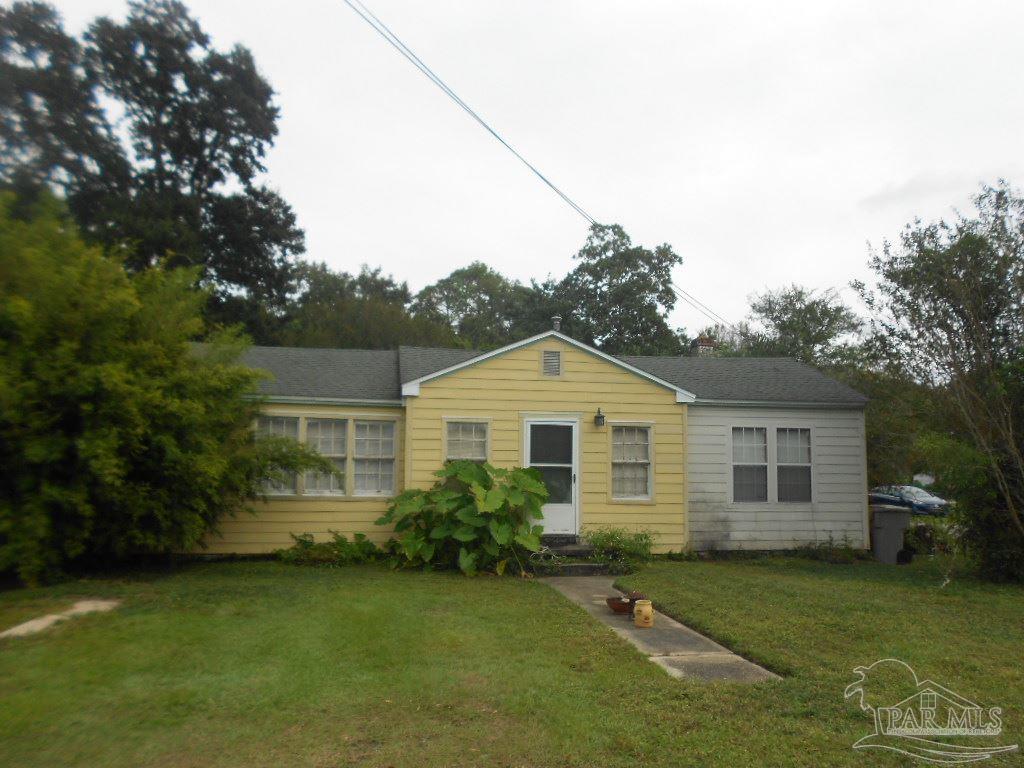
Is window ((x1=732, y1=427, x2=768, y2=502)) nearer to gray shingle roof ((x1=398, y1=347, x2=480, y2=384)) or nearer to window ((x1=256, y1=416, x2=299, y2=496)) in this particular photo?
gray shingle roof ((x1=398, y1=347, x2=480, y2=384))

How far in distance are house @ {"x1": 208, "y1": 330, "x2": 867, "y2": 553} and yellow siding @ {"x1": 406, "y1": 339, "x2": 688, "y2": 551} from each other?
0.06 feet

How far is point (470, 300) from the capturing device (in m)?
56.1

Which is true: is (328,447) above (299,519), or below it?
above

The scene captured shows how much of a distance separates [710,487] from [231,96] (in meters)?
24.2

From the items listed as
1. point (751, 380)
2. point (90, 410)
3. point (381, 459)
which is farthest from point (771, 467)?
point (90, 410)

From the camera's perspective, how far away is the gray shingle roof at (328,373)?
13.1 meters

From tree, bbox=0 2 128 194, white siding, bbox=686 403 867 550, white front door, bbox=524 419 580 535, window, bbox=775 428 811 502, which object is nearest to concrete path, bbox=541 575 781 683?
white front door, bbox=524 419 580 535

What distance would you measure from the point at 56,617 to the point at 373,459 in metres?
6.16

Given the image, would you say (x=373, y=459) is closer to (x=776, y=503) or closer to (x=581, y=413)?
(x=581, y=413)

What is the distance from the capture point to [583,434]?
43.5ft

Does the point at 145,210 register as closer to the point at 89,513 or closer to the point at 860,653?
the point at 89,513

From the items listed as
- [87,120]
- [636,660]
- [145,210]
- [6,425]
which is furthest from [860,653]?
[87,120]

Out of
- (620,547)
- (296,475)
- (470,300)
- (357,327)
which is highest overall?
(470,300)

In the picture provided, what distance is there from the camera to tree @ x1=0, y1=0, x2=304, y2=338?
24.1 metres
